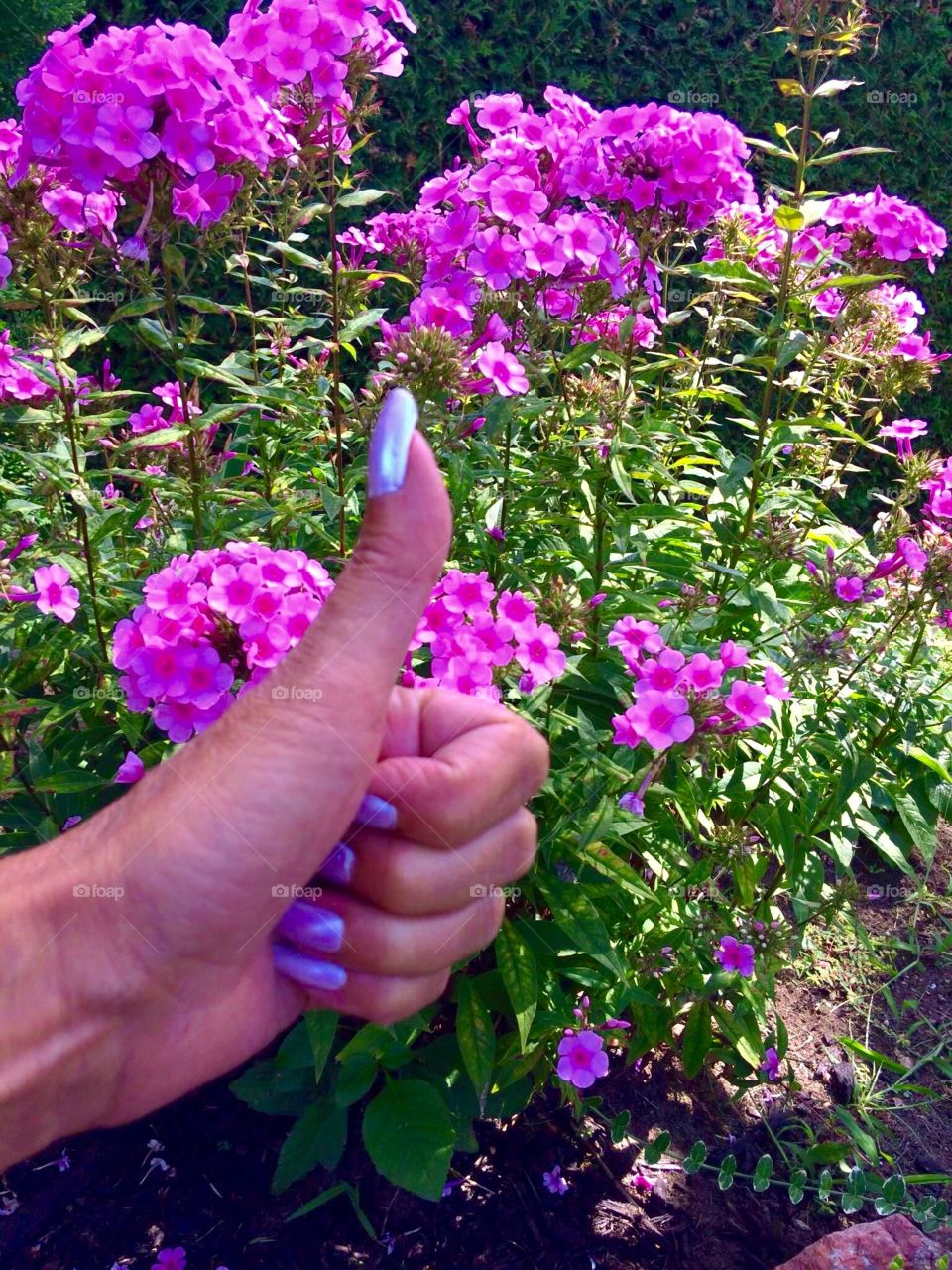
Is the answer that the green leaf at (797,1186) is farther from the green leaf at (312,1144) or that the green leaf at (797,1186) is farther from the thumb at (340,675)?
the thumb at (340,675)

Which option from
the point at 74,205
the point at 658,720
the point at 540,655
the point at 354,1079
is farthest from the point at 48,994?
the point at 74,205

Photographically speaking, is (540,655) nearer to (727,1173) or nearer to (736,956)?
(736,956)

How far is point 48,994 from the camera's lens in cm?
103

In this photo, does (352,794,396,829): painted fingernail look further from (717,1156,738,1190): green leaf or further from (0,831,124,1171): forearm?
(717,1156,738,1190): green leaf

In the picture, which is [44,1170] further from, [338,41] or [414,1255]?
[338,41]

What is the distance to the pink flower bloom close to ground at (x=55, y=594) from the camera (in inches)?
88.7

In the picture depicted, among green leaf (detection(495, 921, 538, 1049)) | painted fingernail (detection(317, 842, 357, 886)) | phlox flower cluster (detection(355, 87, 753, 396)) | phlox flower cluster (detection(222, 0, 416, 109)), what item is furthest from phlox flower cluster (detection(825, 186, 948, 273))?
painted fingernail (detection(317, 842, 357, 886))

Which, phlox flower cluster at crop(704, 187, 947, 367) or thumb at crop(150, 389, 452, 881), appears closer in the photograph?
thumb at crop(150, 389, 452, 881)

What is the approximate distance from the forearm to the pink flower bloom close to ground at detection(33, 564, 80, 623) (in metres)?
1.27

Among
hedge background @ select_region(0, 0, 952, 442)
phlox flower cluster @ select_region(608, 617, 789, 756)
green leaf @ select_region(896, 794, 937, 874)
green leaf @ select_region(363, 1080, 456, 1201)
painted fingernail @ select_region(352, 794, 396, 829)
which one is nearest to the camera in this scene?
painted fingernail @ select_region(352, 794, 396, 829)

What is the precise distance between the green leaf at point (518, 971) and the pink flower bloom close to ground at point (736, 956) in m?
0.52

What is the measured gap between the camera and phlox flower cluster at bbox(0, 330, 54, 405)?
7.91 feet

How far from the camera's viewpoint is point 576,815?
2.02 meters

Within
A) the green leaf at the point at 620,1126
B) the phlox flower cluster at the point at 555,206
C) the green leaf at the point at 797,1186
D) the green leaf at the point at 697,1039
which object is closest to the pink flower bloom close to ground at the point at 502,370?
the phlox flower cluster at the point at 555,206
